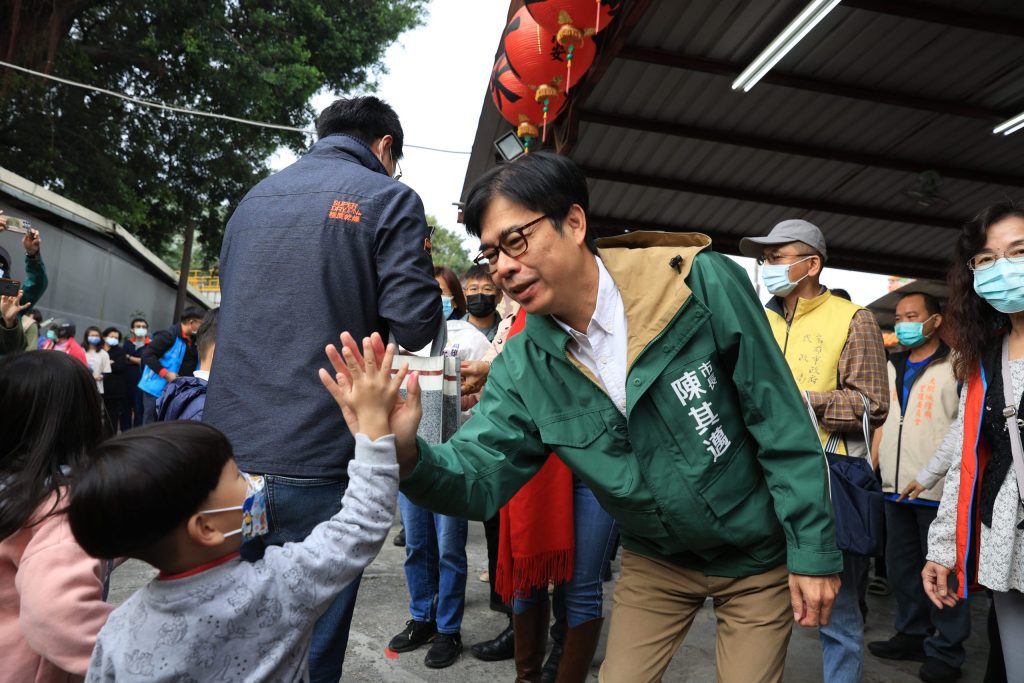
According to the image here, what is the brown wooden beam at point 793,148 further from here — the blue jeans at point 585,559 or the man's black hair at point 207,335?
the blue jeans at point 585,559

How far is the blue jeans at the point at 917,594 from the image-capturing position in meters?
3.52

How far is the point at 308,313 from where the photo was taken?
6.90ft

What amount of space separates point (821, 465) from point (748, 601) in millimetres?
426

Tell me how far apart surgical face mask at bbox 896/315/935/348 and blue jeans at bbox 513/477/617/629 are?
242cm

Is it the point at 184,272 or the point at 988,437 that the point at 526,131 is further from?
the point at 184,272

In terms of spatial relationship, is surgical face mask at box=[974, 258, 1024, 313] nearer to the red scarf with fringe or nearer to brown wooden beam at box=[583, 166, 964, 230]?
the red scarf with fringe

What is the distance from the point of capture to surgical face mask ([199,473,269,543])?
1.48m

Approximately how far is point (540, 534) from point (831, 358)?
1.48 metres

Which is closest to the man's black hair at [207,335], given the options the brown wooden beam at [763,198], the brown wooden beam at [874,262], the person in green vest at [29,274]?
the person in green vest at [29,274]

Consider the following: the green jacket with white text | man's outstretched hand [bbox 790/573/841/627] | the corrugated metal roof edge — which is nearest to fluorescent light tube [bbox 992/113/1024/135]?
the green jacket with white text

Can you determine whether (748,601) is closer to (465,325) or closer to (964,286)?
(964,286)

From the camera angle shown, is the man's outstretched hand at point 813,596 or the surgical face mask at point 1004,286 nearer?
the man's outstretched hand at point 813,596

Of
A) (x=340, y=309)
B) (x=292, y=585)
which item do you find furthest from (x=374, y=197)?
(x=292, y=585)

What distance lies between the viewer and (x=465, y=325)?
406 centimetres
